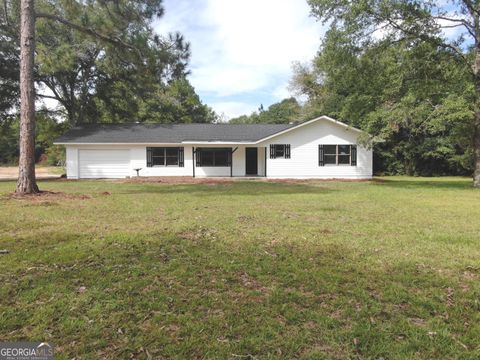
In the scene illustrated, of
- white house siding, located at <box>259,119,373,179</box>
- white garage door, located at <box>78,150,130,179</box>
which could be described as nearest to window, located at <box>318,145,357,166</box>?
white house siding, located at <box>259,119,373,179</box>

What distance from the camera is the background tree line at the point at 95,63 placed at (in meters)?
13.1

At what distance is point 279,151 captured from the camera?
21.8 meters

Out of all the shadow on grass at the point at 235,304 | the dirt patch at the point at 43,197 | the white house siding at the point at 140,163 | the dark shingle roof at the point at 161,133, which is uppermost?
the dark shingle roof at the point at 161,133

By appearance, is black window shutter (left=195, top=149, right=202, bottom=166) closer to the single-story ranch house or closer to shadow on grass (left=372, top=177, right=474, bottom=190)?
the single-story ranch house

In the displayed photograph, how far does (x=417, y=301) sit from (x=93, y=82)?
27030mm

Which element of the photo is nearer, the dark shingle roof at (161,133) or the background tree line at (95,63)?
the background tree line at (95,63)

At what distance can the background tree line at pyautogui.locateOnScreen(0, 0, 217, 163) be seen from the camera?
1311cm

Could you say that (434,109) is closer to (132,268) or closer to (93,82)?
(132,268)

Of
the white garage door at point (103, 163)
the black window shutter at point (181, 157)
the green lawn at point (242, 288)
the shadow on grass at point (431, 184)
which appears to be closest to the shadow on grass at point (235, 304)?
the green lawn at point (242, 288)

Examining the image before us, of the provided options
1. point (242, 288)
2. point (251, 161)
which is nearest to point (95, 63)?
point (251, 161)

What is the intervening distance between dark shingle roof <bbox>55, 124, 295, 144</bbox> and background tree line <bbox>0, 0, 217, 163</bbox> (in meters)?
2.55

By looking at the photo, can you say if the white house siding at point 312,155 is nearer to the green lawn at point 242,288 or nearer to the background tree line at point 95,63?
the background tree line at point 95,63

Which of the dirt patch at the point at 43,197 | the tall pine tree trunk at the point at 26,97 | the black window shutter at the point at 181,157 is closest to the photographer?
the dirt patch at the point at 43,197

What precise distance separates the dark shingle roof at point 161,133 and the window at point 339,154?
3.48m
